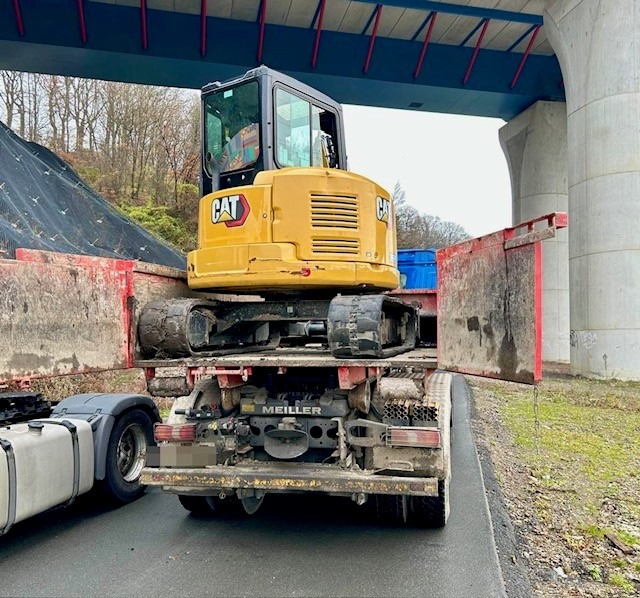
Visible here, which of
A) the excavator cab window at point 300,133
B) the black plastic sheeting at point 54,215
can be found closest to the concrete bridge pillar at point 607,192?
the excavator cab window at point 300,133

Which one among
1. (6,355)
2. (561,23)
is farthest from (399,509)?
(561,23)

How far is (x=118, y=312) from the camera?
18.0ft

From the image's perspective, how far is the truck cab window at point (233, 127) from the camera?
582 cm

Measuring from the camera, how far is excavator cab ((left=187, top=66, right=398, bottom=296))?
5273 millimetres

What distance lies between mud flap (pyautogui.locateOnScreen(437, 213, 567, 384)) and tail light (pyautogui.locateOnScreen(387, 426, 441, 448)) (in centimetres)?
Result: 81

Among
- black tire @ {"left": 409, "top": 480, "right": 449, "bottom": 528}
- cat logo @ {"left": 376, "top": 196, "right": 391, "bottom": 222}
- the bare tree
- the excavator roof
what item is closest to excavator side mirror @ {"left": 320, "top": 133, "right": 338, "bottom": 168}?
the excavator roof

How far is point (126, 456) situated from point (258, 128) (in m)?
3.53

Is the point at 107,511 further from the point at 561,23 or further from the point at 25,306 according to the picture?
the point at 561,23

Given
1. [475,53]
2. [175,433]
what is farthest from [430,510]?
[475,53]

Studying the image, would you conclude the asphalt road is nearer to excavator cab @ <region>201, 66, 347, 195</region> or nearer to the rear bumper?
the rear bumper

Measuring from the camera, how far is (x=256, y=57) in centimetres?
1700

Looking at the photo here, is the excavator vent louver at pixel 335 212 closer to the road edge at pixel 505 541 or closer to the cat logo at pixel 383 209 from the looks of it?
the cat logo at pixel 383 209

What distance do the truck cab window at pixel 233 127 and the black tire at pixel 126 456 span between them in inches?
105

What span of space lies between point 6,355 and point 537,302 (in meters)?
4.12
